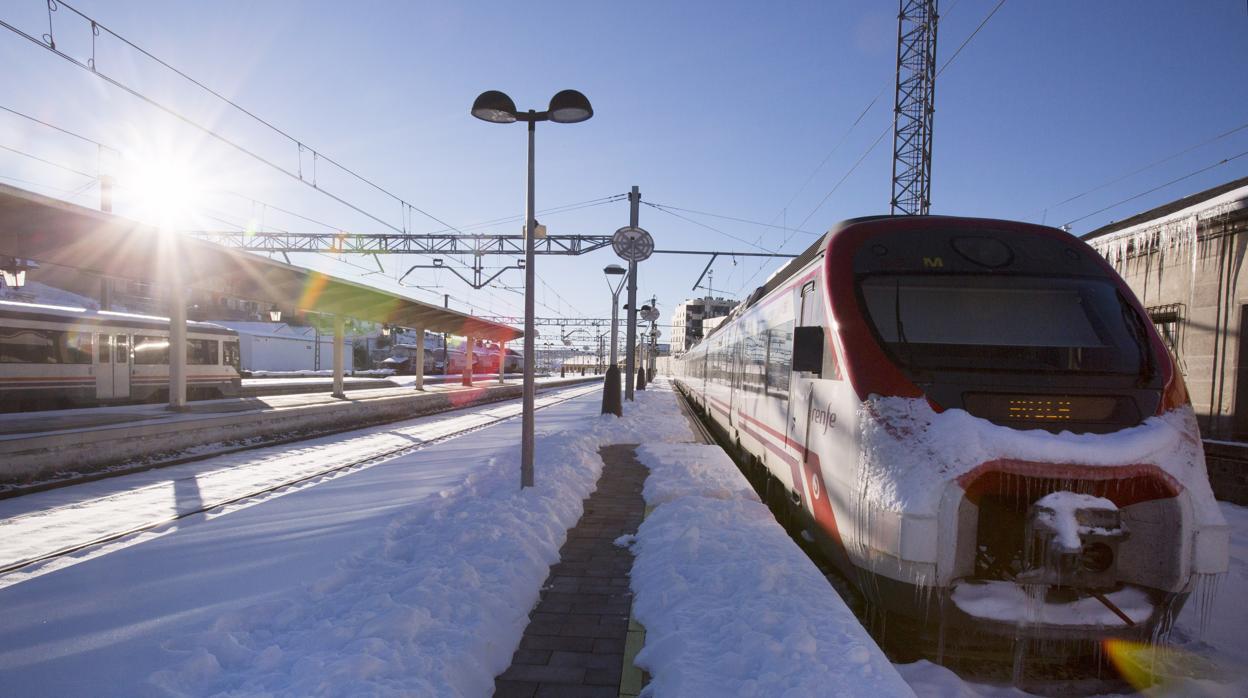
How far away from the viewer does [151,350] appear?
16688mm

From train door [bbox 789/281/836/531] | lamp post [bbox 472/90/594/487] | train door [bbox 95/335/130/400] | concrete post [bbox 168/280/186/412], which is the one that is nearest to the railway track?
lamp post [bbox 472/90/594/487]

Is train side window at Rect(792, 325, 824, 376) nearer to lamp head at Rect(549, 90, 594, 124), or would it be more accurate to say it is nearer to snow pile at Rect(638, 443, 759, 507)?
snow pile at Rect(638, 443, 759, 507)

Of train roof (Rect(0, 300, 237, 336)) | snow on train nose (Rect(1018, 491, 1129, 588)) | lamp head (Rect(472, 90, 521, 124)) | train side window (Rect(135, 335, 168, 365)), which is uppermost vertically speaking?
lamp head (Rect(472, 90, 521, 124))

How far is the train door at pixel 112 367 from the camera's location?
15023 mm

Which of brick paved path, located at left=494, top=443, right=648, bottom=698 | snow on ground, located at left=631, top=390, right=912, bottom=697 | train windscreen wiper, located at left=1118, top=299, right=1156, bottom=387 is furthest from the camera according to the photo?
train windscreen wiper, located at left=1118, top=299, right=1156, bottom=387

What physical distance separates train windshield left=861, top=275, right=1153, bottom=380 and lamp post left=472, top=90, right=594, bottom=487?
367 centimetres

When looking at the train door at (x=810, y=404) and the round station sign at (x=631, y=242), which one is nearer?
the train door at (x=810, y=404)

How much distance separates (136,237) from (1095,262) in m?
13.7

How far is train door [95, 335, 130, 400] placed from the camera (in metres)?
15.0

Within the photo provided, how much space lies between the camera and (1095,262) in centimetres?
416

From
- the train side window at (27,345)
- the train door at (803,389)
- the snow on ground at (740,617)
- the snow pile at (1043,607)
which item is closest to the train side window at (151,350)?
the train side window at (27,345)

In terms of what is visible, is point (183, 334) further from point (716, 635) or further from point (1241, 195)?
point (1241, 195)

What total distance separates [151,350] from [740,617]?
19.3m

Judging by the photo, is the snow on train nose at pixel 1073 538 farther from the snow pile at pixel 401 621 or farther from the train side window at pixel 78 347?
the train side window at pixel 78 347
